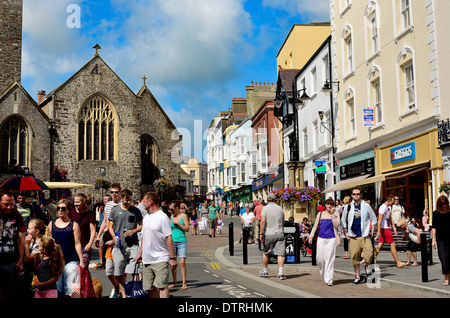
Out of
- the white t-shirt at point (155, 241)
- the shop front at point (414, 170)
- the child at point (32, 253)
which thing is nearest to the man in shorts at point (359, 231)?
the white t-shirt at point (155, 241)

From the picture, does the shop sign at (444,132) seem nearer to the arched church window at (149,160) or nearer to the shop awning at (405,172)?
the shop awning at (405,172)

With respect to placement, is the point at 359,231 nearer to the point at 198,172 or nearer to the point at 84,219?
the point at 84,219

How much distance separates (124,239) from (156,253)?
1270mm

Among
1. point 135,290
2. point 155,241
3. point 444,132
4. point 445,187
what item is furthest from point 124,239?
point 444,132

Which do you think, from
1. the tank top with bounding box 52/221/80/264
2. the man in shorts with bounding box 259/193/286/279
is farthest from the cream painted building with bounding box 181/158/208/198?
the tank top with bounding box 52/221/80/264

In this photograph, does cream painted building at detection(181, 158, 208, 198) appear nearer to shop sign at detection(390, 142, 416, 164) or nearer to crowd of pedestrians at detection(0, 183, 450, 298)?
shop sign at detection(390, 142, 416, 164)

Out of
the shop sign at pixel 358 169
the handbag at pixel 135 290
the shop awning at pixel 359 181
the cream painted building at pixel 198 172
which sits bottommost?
the handbag at pixel 135 290

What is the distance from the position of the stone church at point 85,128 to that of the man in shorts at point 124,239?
30507 mm

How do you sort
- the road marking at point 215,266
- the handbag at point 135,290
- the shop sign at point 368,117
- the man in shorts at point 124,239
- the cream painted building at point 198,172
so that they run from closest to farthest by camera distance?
the handbag at point 135,290, the man in shorts at point 124,239, the road marking at point 215,266, the shop sign at point 368,117, the cream painted building at point 198,172

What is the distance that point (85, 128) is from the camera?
132 ft

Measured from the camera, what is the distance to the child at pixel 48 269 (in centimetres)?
659

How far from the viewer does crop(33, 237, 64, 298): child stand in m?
6.59

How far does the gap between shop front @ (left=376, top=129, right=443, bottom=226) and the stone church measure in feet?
72.4
